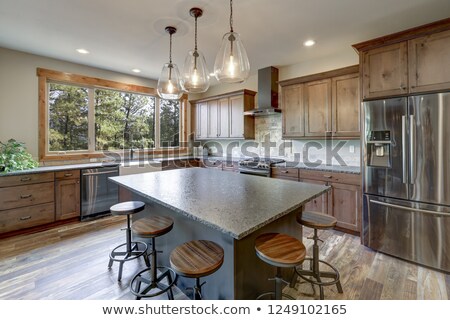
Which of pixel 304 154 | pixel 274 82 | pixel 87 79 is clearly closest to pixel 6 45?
pixel 87 79

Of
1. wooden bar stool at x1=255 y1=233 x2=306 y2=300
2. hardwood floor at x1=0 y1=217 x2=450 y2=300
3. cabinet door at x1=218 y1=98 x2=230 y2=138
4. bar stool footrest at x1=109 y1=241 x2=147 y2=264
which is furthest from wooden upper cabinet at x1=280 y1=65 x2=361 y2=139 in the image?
bar stool footrest at x1=109 y1=241 x2=147 y2=264

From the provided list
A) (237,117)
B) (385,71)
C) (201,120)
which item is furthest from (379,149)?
(201,120)

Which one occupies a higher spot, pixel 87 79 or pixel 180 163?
pixel 87 79

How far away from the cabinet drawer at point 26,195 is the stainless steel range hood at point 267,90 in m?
3.75

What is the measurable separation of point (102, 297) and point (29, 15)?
3109 mm

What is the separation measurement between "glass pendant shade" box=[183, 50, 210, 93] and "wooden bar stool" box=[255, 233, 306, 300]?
1698 mm

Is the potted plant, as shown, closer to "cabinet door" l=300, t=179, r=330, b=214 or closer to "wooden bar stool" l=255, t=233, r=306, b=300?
"wooden bar stool" l=255, t=233, r=306, b=300

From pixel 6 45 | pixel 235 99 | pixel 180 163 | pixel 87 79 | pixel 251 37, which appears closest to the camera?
pixel 251 37

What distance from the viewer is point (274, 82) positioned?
4.40m

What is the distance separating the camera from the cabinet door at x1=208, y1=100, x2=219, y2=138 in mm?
5367

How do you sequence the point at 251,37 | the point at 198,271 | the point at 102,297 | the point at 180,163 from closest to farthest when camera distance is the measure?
the point at 198,271 < the point at 102,297 < the point at 251,37 < the point at 180,163

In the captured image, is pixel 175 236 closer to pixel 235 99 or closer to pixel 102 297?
pixel 102 297

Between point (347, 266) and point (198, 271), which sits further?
point (347, 266)

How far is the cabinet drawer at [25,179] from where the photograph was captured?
3.08 metres
